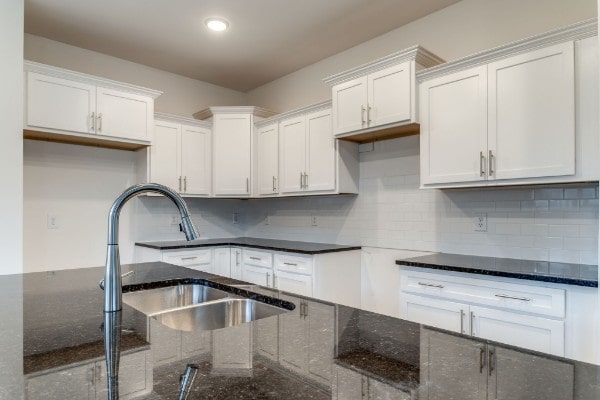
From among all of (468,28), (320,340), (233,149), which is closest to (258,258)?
(233,149)

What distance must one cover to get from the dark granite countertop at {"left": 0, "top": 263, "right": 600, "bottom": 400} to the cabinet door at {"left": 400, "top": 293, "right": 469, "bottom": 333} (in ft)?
4.82

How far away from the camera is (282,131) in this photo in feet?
13.2

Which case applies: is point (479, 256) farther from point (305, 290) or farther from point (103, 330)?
point (103, 330)

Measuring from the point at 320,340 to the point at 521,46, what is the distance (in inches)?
90.5

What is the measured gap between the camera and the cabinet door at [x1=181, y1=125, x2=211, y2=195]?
13.5 ft

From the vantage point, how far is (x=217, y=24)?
10.8 feet

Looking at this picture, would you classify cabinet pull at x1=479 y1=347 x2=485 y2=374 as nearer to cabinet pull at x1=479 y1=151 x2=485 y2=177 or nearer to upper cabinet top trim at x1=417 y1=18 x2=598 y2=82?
cabinet pull at x1=479 y1=151 x2=485 y2=177

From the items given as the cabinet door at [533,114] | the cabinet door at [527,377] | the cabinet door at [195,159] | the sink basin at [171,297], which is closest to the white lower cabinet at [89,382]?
the cabinet door at [527,377]

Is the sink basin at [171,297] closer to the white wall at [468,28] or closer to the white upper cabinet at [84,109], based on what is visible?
the white upper cabinet at [84,109]

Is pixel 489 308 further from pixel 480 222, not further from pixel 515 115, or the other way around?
pixel 515 115

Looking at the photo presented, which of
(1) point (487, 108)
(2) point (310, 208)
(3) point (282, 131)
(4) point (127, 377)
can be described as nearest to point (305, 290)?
(2) point (310, 208)

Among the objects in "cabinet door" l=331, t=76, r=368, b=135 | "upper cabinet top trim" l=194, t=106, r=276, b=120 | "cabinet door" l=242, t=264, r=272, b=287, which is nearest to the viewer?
"cabinet door" l=331, t=76, r=368, b=135

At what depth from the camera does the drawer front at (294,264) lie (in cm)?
330

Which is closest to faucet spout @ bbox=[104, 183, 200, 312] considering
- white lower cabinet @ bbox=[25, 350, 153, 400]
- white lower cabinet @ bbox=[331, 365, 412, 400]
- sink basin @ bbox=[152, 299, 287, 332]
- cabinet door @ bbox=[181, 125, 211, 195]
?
sink basin @ bbox=[152, 299, 287, 332]
